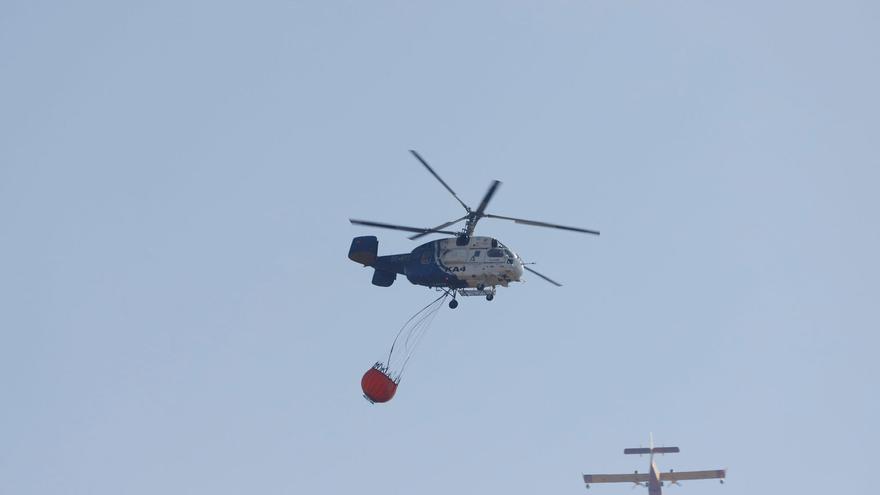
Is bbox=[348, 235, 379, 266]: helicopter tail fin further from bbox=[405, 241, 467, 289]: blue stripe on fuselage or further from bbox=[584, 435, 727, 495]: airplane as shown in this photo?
bbox=[584, 435, 727, 495]: airplane

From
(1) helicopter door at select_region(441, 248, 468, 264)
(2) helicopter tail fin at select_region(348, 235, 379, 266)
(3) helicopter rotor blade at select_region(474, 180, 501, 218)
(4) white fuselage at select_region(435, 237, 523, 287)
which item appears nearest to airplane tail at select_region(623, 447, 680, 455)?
(2) helicopter tail fin at select_region(348, 235, 379, 266)

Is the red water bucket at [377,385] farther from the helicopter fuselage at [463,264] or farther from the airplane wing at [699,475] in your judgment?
the airplane wing at [699,475]

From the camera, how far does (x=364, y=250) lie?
59.5 metres

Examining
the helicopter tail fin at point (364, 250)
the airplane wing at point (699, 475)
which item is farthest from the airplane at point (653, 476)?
the helicopter tail fin at point (364, 250)

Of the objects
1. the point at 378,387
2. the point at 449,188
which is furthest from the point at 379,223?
the point at 378,387

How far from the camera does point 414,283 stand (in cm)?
5700

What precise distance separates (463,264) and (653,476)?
56942 mm

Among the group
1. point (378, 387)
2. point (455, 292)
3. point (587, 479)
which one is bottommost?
point (378, 387)

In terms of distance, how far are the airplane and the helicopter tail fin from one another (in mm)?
49554

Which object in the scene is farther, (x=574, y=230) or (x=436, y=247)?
(x=436, y=247)

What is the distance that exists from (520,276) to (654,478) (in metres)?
56.6

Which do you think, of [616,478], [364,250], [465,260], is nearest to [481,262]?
[465,260]

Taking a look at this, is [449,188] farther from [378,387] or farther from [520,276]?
[378,387]

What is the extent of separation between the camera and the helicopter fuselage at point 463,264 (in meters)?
54.4
